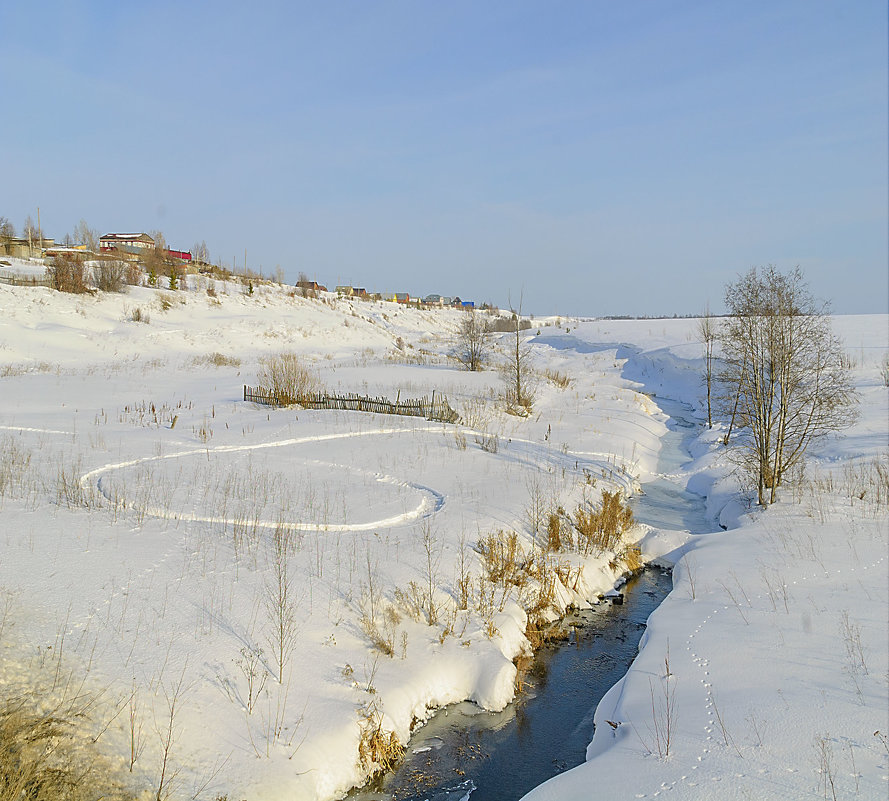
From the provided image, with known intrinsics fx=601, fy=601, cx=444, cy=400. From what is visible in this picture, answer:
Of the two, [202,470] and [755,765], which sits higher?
[202,470]

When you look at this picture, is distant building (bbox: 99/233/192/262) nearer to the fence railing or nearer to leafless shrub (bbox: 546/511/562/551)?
the fence railing

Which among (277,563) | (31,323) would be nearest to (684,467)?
(277,563)

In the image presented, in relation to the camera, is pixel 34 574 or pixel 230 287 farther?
pixel 230 287

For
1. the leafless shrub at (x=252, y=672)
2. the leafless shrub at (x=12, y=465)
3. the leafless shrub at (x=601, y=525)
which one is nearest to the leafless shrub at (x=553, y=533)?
the leafless shrub at (x=601, y=525)

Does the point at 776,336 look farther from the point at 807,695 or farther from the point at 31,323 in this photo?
the point at 31,323

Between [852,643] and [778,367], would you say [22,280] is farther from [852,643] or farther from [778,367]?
[852,643]

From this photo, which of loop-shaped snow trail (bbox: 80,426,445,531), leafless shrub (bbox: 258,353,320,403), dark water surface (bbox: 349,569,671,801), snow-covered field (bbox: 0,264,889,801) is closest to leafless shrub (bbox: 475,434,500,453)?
snow-covered field (bbox: 0,264,889,801)

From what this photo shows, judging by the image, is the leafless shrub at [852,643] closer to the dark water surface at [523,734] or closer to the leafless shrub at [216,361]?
the dark water surface at [523,734]
